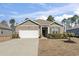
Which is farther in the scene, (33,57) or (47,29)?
(47,29)

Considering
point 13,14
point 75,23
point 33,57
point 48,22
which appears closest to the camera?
point 33,57

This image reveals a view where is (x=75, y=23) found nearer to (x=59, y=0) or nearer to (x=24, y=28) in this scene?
(x=24, y=28)

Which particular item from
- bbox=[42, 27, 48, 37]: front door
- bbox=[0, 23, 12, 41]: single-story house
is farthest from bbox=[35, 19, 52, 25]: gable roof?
bbox=[0, 23, 12, 41]: single-story house

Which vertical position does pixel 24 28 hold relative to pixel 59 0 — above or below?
below

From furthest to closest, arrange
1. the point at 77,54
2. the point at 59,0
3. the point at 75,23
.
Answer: the point at 75,23
the point at 59,0
the point at 77,54

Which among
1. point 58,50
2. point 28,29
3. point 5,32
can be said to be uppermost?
point 28,29

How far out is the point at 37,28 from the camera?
130 ft

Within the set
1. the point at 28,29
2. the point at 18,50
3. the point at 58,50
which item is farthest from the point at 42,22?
the point at 18,50

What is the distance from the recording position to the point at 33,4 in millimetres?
34812

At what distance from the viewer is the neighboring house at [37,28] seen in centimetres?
3766

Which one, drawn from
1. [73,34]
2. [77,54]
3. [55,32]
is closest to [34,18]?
[55,32]

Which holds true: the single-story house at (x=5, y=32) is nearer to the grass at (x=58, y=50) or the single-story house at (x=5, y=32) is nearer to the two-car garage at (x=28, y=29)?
the two-car garage at (x=28, y=29)

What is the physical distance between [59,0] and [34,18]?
29.3 feet

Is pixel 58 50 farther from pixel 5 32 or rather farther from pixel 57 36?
pixel 5 32
